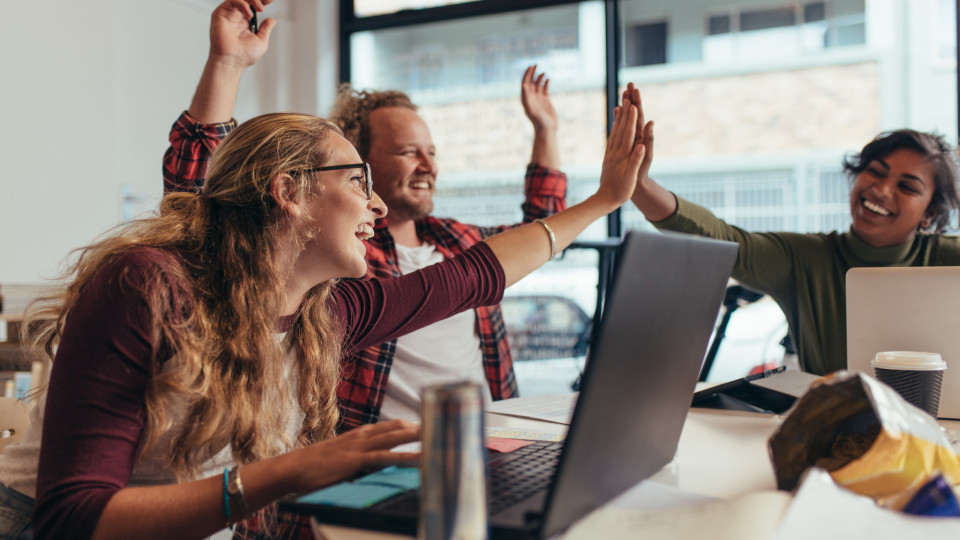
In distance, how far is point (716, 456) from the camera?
1.10 metres

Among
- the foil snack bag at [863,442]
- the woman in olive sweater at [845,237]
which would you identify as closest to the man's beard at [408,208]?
the woman in olive sweater at [845,237]

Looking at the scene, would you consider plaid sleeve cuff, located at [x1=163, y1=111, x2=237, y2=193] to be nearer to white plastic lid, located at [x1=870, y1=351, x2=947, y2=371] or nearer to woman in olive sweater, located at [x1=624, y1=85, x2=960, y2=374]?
woman in olive sweater, located at [x1=624, y1=85, x2=960, y2=374]

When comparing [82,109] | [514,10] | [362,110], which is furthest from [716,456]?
[514,10]

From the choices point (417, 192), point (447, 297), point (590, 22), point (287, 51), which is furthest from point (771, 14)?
point (447, 297)

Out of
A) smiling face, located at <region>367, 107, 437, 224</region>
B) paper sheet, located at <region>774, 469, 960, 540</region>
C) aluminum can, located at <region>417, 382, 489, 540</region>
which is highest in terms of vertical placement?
smiling face, located at <region>367, 107, 437, 224</region>

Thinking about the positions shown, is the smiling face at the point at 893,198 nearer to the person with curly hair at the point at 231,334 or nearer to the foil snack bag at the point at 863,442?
the person with curly hair at the point at 231,334

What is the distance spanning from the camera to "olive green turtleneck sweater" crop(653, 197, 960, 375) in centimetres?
192

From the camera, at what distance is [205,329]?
3.30 ft

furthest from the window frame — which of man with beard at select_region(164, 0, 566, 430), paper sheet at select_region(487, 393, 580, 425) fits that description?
paper sheet at select_region(487, 393, 580, 425)

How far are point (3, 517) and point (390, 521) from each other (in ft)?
2.17

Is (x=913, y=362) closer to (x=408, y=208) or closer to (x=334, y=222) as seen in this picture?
(x=334, y=222)

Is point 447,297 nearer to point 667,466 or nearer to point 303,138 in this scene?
point 303,138

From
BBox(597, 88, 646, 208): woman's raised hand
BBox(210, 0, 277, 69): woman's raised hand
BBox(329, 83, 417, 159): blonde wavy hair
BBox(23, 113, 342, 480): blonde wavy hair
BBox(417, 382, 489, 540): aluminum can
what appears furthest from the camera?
BBox(329, 83, 417, 159): blonde wavy hair

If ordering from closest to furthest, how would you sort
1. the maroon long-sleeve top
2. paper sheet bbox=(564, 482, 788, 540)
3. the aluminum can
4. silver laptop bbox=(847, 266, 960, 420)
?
the aluminum can
paper sheet bbox=(564, 482, 788, 540)
the maroon long-sleeve top
silver laptop bbox=(847, 266, 960, 420)
